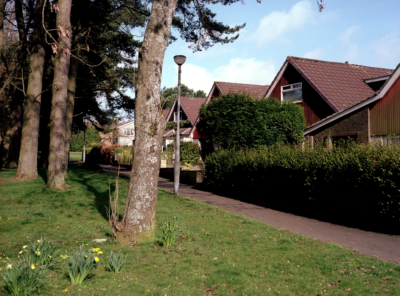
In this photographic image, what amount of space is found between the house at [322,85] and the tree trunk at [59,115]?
46.9 feet

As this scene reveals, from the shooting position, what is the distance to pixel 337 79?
73.7 ft

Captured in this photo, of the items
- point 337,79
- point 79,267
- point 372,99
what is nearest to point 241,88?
point 337,79

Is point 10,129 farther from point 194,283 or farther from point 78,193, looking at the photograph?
point 194,283

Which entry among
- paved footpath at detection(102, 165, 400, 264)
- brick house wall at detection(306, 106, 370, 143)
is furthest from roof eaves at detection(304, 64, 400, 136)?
paved footpath at detection(102, 165, 400, 264)

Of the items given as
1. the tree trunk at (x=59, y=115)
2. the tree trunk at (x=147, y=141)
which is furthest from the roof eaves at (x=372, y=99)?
the tree trunk at (x=59, y=115)

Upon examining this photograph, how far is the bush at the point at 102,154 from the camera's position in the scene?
4319cm


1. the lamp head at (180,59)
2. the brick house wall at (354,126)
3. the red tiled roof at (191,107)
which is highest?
the red tiled roof at (191,107)

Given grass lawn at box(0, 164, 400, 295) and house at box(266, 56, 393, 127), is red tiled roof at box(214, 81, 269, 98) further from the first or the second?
grass lawn at box(0, 164, 400, 295)

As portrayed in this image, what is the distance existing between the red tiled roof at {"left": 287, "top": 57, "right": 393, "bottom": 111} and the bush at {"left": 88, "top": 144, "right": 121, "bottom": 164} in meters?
26.7

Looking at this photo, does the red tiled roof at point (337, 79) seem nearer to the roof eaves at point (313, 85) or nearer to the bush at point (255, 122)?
the roof eaves at point (313, 85)

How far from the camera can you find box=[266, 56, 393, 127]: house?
20781 millimetres

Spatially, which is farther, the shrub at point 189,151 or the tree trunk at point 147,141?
the shrub at point 189,151

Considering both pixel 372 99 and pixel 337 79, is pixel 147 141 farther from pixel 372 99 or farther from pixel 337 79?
pixel 337 79

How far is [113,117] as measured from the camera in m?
28.8
